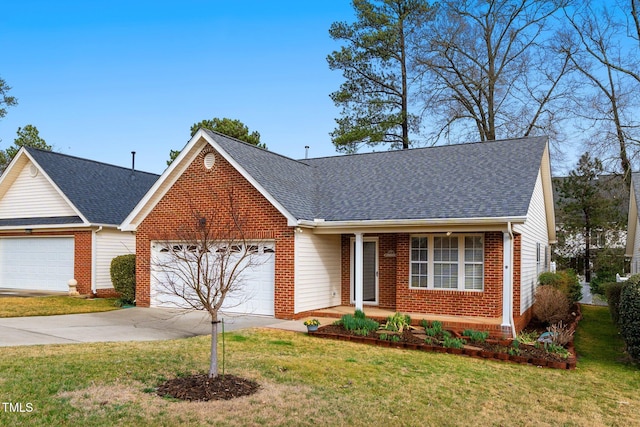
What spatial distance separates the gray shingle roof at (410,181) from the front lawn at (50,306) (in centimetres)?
663

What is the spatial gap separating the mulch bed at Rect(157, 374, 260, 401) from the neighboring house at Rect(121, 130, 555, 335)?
486 cm

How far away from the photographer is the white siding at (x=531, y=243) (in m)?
13.9

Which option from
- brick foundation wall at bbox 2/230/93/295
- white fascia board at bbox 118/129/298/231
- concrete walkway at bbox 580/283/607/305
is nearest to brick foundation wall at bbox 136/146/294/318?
white fascia board at bbox 118/129/298/231

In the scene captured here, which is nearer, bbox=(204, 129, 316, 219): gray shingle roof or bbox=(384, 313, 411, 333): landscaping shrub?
bbox=(384, 313, 411, 333): landscaping shrub

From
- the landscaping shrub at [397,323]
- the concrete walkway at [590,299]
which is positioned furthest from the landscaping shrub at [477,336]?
the concrete walkway at [590,299]

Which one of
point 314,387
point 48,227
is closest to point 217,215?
point 314,387

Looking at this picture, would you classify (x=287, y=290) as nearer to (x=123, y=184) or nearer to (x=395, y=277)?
(x=395, y=277)

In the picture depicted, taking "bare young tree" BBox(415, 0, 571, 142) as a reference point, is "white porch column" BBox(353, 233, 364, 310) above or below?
below

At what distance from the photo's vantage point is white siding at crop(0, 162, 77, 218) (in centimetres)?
2050

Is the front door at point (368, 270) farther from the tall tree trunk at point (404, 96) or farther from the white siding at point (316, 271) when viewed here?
the tall tree trunk at point (404, 96)

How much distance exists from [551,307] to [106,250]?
51.7 feet

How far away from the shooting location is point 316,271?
14695 millimetres

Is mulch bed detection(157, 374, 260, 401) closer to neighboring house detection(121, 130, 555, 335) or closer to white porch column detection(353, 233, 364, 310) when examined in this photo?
neighboring house detection(121, 130, 555, 335)

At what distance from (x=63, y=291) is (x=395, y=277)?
43.6 feet
